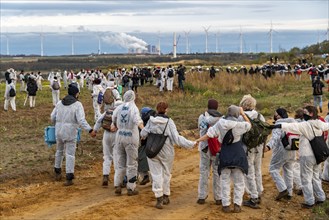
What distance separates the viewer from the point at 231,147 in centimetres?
972

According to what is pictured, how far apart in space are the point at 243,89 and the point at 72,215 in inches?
1090

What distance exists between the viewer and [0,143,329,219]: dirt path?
Answer: 32.6 ft

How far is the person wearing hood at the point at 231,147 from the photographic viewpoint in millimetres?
9641

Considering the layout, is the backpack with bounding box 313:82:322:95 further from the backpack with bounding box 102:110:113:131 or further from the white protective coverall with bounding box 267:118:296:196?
the backpack with bounding box 102:110:113:131

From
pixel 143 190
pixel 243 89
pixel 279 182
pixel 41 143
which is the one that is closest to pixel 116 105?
pixel 143 190

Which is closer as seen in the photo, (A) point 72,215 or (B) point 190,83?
(A) point 72,215

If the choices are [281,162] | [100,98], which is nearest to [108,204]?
[281,162]

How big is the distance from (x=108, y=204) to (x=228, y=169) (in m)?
2.18

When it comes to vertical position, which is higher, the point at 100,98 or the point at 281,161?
the point at 100,98

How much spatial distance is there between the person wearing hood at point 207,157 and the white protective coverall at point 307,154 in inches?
47.1

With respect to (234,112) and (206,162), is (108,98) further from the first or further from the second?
(234,112)

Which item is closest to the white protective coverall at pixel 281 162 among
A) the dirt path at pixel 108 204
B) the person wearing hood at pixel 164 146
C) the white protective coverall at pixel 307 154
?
the dirt path at pixel 108 204

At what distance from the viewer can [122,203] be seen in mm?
10461

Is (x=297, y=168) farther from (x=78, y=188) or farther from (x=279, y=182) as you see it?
(x=78, y=188)
